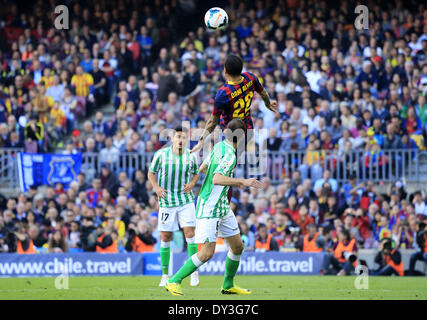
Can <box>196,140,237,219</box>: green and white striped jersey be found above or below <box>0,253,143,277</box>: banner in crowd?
above

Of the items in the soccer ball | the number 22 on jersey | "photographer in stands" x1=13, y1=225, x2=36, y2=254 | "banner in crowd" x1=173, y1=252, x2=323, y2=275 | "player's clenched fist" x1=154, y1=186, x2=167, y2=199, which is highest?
the soccer ball

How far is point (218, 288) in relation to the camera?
13367mm

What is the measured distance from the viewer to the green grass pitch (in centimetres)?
1191

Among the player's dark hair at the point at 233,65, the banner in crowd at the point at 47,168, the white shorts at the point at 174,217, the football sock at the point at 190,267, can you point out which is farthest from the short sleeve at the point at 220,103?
the banner in crowd at the point at 47,168

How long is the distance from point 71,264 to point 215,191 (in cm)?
735

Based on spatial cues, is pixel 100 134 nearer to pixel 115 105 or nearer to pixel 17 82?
pixel 115 105

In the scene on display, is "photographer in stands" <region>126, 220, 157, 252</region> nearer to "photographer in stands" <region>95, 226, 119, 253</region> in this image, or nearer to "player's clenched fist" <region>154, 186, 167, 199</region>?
"photographer in stands" <region>95, 226, 119, 253</region>

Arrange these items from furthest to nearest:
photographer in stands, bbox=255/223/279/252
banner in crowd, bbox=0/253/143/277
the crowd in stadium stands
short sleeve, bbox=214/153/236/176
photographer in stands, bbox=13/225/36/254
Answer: the crowd in stadium stands < photographer in stands, bbox=13/225/36/254 < photographer in stands, bbox=255/223/279/252 < banner in crowd, bbox=0/253/143/277 < short sleeve, bbox=214/153/236/176

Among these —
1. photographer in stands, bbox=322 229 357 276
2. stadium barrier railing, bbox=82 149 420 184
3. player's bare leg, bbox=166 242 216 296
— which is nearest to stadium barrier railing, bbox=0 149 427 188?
stadium barrier railing, bbox=82 149 420 184

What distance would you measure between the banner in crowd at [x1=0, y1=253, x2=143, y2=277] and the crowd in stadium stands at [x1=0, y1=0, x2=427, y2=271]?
2.63 feet

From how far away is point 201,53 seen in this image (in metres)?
24.1

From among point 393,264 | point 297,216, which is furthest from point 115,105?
point 393,264

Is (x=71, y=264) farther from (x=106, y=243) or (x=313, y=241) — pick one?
(x=313, y=241)

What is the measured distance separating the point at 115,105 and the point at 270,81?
14.6ft
